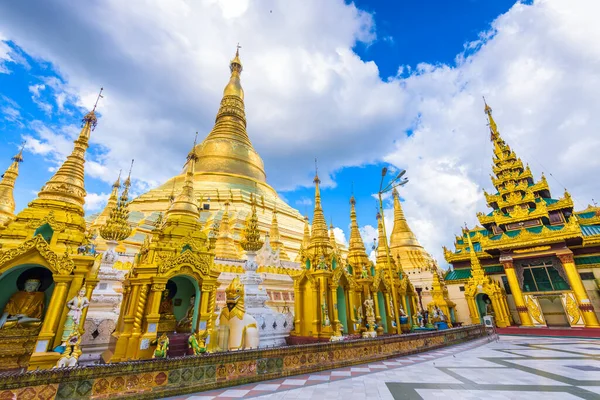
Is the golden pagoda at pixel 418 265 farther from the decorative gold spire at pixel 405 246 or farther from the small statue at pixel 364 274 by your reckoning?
the small statue at pixel 364 274

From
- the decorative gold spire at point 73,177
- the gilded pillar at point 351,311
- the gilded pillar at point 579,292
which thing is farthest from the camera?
the gilded pillar at point 579,292

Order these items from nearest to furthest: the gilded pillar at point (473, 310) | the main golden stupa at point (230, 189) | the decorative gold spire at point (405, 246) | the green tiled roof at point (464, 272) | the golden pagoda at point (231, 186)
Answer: the gilded pillar at point (473, 310), the green tiled roof at point (464, 272), the main golden stupa at point (230, 189), the golden pagoda at point (231, 186), the decorative gold spire at point (405, 246)

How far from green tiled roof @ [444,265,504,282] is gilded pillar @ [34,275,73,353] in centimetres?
2206

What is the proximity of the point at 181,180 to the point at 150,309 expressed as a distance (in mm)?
24727

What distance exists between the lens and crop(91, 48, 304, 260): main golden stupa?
20.7 m

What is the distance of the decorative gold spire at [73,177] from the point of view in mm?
6867

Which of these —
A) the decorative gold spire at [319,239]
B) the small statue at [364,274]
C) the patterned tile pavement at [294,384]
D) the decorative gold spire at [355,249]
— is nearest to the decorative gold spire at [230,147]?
the decorative gold spire at [355,249]

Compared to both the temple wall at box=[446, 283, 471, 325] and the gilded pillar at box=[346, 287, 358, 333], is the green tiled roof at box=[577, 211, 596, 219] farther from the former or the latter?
the gilded pillar at box=[346, 287, 358, 333]

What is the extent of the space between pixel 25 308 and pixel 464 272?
2348 centimetres

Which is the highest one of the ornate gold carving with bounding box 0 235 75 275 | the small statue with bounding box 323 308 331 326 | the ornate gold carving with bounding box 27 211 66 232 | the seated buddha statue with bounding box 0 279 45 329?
the ornate gold carving with bounding box 27 211 66 232

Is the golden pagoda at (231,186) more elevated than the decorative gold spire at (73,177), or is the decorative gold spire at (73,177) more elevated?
the golden pagoda at (231,186)

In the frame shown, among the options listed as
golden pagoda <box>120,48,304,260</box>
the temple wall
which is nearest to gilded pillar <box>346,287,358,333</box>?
golden pagoda <box>120,48,304,260</box>

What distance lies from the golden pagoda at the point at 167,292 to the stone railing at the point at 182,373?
5.94ft

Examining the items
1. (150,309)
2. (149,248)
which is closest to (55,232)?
(149,248)
